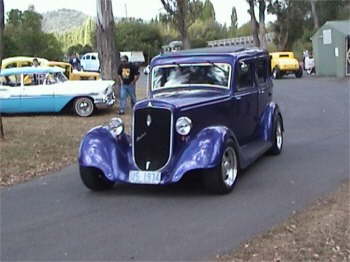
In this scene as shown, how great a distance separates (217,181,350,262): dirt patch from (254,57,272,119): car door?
423 cm

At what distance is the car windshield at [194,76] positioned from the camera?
1008cm

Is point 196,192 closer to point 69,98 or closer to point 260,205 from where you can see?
point 260,205

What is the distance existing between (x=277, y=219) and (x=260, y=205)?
72 cm

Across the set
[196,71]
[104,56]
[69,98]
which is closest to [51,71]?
[69,98]

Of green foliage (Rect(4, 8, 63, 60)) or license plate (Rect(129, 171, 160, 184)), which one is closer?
license plate (Rect(129, 171, 160, 184))

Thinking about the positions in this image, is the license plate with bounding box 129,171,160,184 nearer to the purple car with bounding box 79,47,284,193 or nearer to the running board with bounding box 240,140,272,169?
the purple car with bounding box 79,47,284,193

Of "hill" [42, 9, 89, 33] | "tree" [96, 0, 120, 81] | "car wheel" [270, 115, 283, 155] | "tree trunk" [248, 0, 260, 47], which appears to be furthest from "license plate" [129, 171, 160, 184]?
"hill" [42, 9, 89, 33]

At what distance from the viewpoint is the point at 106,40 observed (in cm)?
2208

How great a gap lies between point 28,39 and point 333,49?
1237 inches

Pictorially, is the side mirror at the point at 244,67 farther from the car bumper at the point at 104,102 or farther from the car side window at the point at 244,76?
the car bumper at the point at 104,102

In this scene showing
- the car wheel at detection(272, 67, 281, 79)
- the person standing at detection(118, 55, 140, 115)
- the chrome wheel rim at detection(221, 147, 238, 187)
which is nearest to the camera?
the chrome wheel rim at detection(221, 147, 238, 187)

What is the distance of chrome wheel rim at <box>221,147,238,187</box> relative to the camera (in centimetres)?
860

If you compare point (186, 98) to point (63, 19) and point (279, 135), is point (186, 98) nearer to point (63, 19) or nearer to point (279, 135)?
point (279, 135)

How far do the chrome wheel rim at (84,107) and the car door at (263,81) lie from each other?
8.20 metres
